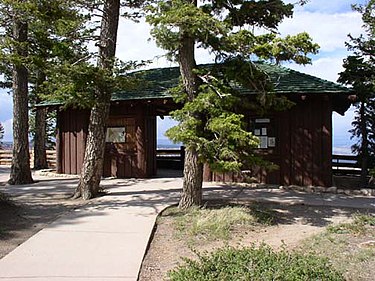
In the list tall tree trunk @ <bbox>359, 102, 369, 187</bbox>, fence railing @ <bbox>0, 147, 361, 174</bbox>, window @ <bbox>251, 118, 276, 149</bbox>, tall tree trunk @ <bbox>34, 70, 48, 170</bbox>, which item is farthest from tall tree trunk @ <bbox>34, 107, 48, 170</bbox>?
tall tree trunk @ <bbox>359, 102, 369, 187</bbox>

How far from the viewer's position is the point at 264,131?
11602mm

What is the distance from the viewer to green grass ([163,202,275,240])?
6239mm

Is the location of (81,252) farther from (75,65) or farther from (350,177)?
(350,177)

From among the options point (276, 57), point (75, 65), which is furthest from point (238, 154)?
point (75, 65)

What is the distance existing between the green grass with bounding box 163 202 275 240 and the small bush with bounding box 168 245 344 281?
198 centimetres

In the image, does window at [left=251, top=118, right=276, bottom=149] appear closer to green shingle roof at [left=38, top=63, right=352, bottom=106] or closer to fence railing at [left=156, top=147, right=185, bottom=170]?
green shingle roof at [left=38, top=63, right=352, bottom=106]

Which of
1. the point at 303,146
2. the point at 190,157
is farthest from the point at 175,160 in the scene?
the point at 190,157

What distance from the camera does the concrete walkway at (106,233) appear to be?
4543 mm

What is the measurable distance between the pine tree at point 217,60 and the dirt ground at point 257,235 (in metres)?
1.22

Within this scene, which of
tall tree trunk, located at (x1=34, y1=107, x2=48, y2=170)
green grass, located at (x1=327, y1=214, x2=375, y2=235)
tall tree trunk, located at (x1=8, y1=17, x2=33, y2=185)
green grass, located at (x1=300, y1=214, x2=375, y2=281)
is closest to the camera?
green grass, located at (x1=300, y1=214, x2=375, y2=281)

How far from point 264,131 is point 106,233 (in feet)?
22.4

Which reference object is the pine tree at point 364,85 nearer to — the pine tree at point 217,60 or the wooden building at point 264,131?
the wooden building at point 264,131

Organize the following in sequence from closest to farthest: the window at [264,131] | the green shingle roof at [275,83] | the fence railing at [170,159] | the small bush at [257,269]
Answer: the small bush at [257,269]
the green shingle roof at [275,83]
the window at [264,131]
the fence railing at [170,159]

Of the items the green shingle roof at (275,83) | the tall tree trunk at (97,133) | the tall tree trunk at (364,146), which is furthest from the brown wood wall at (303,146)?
the tall tree trunk at (97,133)
